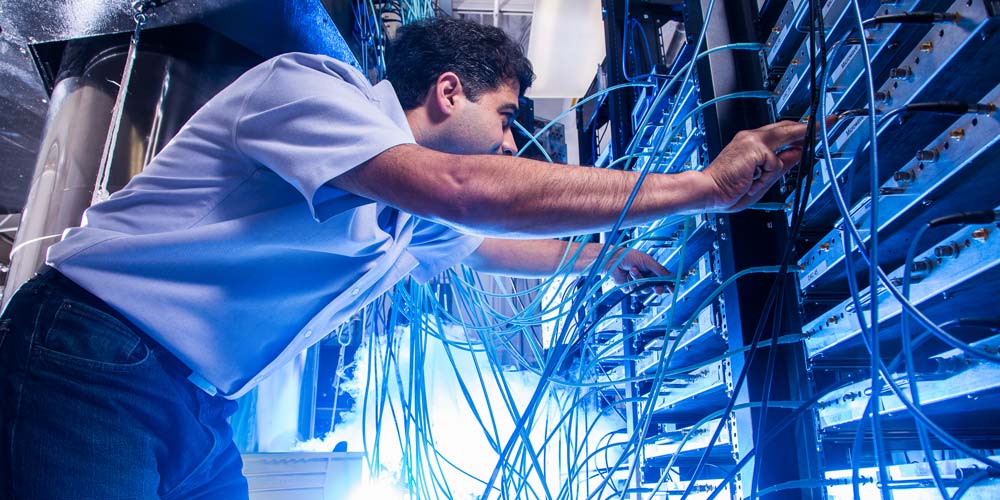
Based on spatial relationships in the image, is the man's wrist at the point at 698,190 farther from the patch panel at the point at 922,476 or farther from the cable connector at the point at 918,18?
the patch panel at the point at 922,476

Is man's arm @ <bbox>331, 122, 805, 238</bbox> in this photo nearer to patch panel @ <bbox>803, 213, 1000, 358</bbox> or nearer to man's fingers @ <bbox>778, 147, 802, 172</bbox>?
man's fingers @ <bbox>778, 147, 802, 172</bbox>

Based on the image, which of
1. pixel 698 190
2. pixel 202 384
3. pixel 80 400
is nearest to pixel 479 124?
pixel 698 190

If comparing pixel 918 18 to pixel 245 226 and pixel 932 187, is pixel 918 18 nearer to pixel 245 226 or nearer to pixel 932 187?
pixel 932 187

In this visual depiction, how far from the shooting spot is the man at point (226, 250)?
88 centimetres

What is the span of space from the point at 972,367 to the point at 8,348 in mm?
1369

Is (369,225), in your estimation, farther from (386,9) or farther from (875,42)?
(386,9)

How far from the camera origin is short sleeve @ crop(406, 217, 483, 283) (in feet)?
4.90

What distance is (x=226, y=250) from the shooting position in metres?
1.01

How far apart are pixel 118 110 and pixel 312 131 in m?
1.08

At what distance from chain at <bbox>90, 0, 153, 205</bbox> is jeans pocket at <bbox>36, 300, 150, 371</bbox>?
79cm

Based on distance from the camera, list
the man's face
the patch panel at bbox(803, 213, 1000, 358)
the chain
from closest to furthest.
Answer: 1. the patch panel at bbox(803, 213, 1000, 358)
2. the man's face
3. the chain

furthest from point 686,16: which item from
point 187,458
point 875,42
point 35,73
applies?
point 35,73

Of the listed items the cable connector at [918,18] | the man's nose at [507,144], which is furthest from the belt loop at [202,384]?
the cable connector at [918,18]

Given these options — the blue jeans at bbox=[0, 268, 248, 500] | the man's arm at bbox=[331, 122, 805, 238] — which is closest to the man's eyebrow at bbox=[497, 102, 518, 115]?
the man's arm at bbox=[331, 122, 805, 238]
